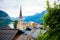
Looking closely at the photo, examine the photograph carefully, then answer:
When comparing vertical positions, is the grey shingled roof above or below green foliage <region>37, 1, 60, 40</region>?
below

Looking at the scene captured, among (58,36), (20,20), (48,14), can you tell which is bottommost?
(20,20)

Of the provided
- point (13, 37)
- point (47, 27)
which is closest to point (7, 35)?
point (13, 37)

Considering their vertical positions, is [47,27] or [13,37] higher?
[47,27]

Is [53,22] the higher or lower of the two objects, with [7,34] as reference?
higher

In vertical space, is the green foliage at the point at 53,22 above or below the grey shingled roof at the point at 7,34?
above

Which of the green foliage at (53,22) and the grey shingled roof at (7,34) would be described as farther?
the grey shingled roof at (7,34)

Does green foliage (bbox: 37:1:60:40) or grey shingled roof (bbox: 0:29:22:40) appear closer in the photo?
green foliage (bbox: 37:1:60:40)

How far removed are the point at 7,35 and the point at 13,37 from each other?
0.57 meters

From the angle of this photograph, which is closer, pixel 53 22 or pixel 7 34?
pixel 53 22

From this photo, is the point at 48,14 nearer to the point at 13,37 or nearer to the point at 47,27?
the point at 47,27

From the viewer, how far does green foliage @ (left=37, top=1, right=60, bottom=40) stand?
7141 millimetres

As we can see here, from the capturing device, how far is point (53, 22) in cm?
723

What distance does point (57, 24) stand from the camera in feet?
23.5

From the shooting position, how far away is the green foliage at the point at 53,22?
7141 mm
